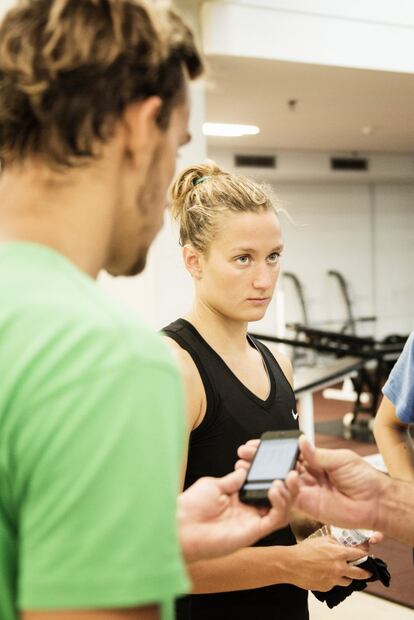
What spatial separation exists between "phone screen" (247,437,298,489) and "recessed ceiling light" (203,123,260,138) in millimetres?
7145

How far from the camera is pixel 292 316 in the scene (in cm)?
1116

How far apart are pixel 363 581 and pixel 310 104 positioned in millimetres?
6301

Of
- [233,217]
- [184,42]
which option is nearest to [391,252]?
[233,217]

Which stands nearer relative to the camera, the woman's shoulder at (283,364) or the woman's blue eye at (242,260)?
the woman's blue eye at (242,260)

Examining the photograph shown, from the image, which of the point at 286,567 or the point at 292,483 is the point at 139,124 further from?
the point at 286,567

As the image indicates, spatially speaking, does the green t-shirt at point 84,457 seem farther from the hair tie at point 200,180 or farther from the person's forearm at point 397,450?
the person's forearm at point 397,450

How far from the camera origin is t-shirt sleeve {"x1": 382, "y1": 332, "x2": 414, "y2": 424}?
1.83 metres

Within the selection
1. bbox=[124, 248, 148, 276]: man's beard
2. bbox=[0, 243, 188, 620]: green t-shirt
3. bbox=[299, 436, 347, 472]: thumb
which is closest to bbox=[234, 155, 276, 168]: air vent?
bbox=[299, 436, 347, 472]: thumb

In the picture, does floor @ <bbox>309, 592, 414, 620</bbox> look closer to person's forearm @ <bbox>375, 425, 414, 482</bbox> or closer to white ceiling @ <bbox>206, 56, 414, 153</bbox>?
person's forearm @ <bbox>375, 425, 414, 482</bbox>

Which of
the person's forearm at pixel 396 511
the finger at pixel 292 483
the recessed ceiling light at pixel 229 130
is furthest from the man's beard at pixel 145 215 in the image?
the recessed ceiling light at pixel 229 130

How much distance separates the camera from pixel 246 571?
1470mm

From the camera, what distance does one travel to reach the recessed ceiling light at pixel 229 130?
8219mm

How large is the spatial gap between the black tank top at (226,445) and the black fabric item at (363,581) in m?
0.07

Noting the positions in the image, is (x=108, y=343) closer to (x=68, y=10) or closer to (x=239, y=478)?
(x=68, y=10)
